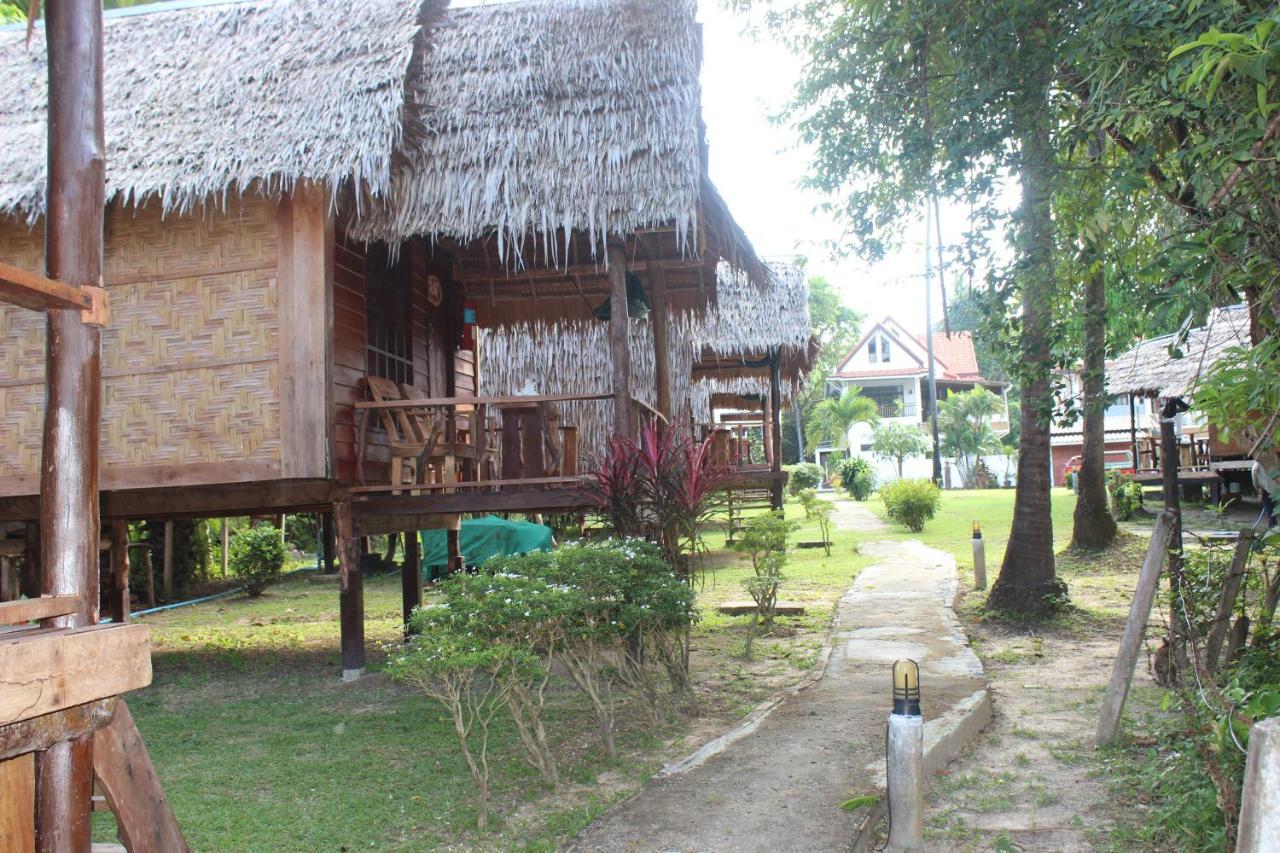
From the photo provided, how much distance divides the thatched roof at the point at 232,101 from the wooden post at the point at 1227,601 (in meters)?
6.13

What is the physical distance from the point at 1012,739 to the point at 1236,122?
11.9ft

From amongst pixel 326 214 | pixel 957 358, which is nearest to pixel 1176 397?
pixel 326 214

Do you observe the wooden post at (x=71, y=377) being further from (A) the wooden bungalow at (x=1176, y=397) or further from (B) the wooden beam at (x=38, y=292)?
(A) the wooden bungalow at (x=1176, y=397)

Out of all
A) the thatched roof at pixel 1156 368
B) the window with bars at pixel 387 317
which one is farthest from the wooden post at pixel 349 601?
the thatched roof at pixel 1156 368

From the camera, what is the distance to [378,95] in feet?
25.3

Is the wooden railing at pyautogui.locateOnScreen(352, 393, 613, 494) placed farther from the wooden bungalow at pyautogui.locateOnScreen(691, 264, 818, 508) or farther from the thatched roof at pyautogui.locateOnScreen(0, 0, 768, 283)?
the wooden bungalow at pyautogui.locateOnScreen(691, 264, 818, 508)

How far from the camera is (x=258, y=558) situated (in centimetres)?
1508

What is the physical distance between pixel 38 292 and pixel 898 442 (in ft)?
114

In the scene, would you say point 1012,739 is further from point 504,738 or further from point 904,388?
point 904,388

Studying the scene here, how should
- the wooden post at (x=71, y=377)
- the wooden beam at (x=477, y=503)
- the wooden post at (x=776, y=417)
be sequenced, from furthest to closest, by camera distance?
the wooden post at (x=776, y=417) → the wooden beam at (x=477, y=503) → the wooden post at (x=71, y=377)

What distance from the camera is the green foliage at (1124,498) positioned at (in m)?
18.2

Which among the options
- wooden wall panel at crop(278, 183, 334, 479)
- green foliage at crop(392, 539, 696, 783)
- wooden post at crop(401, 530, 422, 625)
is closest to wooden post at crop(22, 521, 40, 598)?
wooden wall panel at crop(278, 183, 334, 479)

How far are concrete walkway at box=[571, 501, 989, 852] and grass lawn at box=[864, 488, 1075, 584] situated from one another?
12.1 ft

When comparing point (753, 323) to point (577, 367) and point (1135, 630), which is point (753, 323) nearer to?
point (577, 367)
